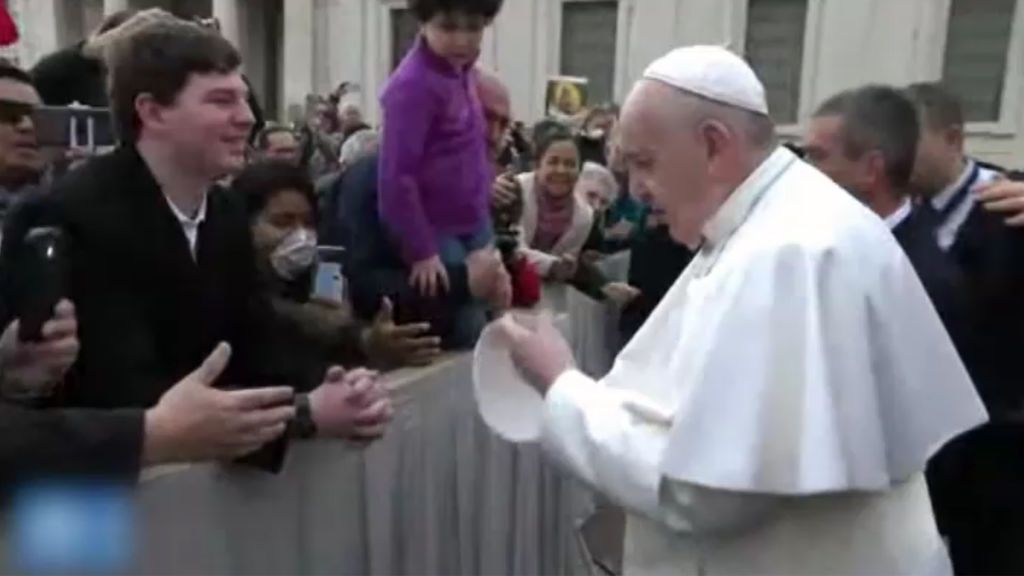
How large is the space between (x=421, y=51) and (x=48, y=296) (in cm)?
171

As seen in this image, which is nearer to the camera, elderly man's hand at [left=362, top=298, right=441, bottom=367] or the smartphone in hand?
the smartphone in hand

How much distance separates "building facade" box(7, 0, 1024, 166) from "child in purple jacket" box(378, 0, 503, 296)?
15.1 m

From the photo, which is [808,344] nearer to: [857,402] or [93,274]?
[857,402]

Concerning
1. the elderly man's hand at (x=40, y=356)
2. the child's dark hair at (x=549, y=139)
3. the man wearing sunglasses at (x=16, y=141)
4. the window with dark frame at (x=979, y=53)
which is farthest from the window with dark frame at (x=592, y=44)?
the elderly man's hand at (x=40, y=356)

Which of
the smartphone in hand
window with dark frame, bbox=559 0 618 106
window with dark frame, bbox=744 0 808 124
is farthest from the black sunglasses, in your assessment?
window with dark frame, bbox=559 0 618 106

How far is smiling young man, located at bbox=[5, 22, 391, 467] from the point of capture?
192 centimetres

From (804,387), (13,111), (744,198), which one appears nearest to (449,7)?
(13,111)

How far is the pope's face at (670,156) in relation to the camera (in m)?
1.89

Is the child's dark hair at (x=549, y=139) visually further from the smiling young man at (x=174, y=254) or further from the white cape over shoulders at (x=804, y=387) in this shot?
the white cape over shoulders at (x=804, y=387)

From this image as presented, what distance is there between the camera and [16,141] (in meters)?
2.84

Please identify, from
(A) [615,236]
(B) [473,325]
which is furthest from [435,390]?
(A) [615,236]

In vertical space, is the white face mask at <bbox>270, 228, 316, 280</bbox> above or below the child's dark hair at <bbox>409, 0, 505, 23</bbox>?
below

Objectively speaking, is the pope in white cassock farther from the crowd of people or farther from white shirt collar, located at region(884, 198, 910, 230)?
white shirt collar, located at region(884, 198, 910, 230)

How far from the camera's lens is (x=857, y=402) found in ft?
5.79
